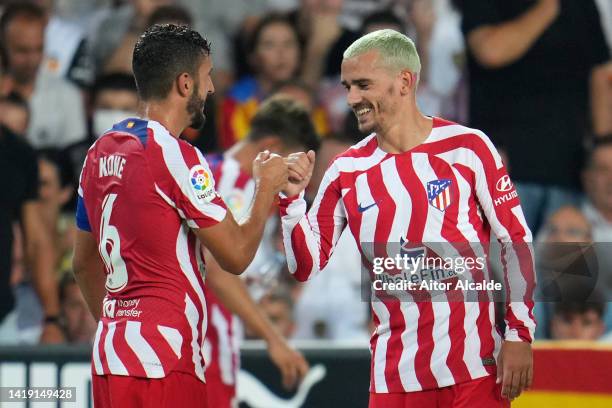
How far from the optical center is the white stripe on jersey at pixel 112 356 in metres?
4.70

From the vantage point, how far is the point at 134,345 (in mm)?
4691

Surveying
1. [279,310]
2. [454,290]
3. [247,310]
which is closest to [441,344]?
[454,290]

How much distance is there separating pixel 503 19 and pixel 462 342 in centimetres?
451

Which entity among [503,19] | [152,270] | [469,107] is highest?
[503,19]

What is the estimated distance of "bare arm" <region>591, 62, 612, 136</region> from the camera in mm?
9156

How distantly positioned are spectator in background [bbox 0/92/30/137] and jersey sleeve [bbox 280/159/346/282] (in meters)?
4.71

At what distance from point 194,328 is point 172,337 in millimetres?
124

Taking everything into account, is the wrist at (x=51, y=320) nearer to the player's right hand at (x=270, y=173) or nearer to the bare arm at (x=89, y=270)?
the bare arm at (x=89, y=270)

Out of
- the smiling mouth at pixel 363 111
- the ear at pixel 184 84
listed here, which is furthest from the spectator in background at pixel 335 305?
the ear at pixel 184 84

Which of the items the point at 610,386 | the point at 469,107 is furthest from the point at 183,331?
the point at 469,107


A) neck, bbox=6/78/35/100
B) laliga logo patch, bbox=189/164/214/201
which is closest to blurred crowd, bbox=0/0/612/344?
neck, bbox=6/78/35/100

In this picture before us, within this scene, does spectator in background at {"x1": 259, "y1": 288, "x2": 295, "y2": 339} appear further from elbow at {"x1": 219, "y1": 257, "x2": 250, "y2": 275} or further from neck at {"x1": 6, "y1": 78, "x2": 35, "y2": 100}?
elbow at {"x1": 219, "y1": 257, "x2": 250, "y2": 275}

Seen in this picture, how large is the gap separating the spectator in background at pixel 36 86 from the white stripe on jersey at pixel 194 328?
5.06 metres

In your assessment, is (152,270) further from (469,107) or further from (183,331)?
(469,107)
